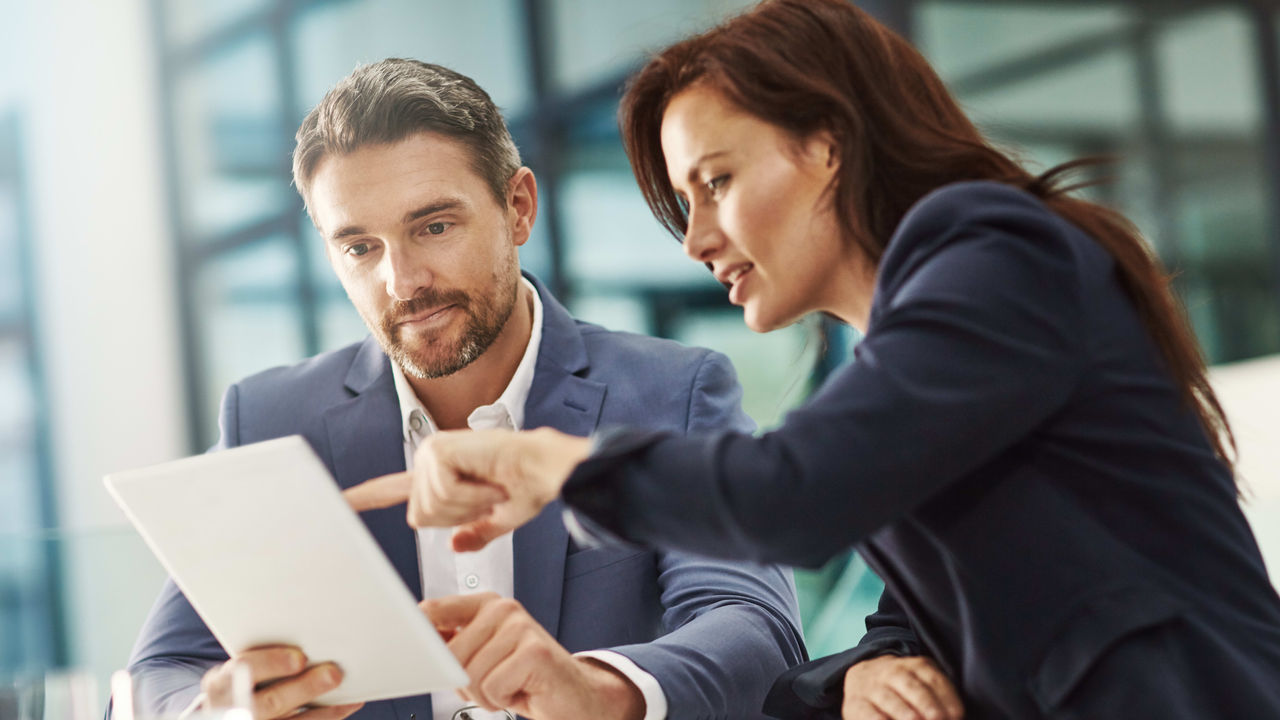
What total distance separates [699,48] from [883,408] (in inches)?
19.5

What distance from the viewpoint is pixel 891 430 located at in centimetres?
84

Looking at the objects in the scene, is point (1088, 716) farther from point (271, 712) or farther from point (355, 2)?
point (355, 2)

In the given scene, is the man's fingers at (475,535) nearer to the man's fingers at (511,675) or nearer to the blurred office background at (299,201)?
the man's fingers at (511,675)

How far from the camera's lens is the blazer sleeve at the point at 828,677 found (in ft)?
3.98

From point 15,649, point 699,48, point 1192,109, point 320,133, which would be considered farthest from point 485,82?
point 699,48

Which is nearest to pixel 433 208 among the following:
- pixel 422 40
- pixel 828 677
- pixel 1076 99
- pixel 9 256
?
pixel 828 677

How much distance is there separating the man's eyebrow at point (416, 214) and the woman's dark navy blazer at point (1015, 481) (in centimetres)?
83

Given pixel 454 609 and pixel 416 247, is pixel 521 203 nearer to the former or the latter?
pixel 416 247

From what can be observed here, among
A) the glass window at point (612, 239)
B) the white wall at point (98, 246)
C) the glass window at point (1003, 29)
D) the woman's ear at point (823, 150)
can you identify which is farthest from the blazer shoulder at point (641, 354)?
the white wall at point (98, 246)

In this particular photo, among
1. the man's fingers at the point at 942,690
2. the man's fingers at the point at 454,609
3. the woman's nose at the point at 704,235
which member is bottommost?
the man's fingers at the point at 942,690

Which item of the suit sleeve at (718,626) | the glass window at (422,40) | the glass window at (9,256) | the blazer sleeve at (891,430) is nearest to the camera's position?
the blazer sleeve at (891,430)

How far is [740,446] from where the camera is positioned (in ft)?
2.82

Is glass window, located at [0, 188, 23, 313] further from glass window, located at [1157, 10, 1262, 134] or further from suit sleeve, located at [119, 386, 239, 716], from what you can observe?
glass window, located at [1157, 10, 1262, 134]

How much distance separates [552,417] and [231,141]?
583 centimetres
